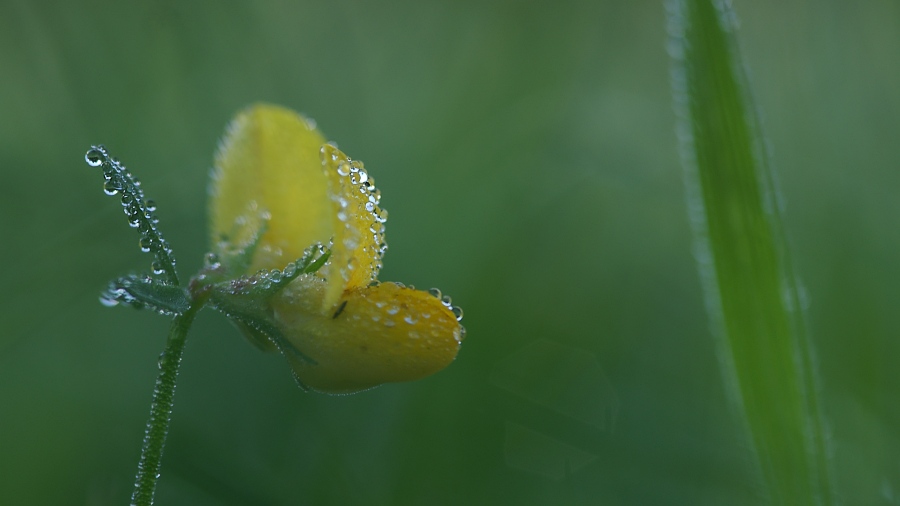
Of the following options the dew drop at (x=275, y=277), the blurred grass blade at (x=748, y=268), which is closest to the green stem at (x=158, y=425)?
the dew drop at (x=275, y=277)

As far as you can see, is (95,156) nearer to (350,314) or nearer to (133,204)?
(133,204)

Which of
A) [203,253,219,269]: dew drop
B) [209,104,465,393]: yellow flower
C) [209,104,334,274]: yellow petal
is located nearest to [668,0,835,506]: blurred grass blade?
[209,104,465,393]: yellow flower

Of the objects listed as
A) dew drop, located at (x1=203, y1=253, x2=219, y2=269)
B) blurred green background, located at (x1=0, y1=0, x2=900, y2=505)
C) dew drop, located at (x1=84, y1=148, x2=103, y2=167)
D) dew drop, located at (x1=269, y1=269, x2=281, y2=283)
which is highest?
dew drop, located at (x1=84, y1=148, x2=103, y2=167)

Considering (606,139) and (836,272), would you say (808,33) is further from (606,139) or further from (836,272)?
(836,272)

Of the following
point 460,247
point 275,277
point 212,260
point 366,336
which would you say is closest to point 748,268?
point 366,336

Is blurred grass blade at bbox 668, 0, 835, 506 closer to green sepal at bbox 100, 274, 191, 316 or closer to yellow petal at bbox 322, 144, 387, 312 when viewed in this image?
yellow petal at bbox 322, 144, 387, 312

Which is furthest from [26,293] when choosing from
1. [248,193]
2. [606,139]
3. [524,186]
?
[606,139]
